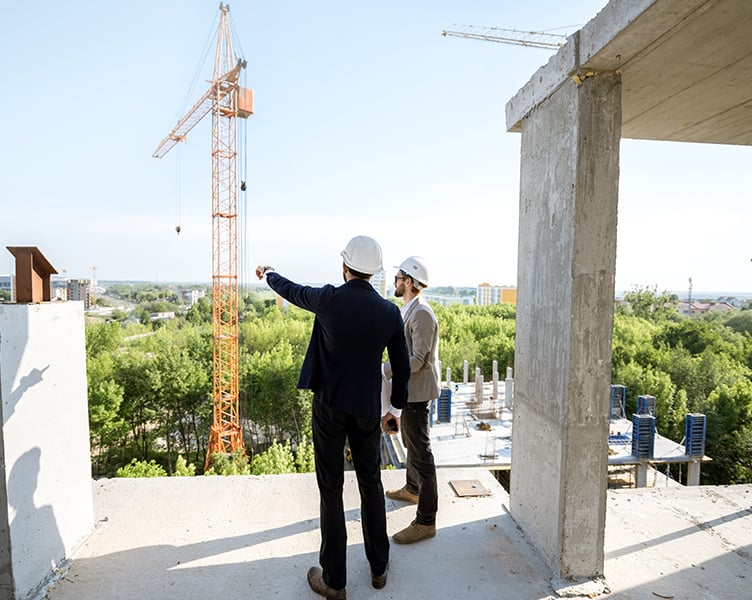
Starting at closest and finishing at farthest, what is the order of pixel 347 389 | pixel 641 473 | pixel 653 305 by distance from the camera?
pixel 347 389 → pixel 641 473 → pixel 653 305

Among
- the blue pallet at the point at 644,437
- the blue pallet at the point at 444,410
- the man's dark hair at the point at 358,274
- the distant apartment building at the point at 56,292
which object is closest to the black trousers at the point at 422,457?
the man's dark hair at the point at 358,274

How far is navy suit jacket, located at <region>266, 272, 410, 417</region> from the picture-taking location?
2.42 meters

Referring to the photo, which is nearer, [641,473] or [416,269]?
[416,269]

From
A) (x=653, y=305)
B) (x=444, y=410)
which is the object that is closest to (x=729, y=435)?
(x=444, y=410)

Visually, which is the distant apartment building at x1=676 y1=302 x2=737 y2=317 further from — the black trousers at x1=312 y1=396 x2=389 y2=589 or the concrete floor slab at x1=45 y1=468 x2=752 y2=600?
the black trousers at x1=312 y1=396 x2=389 y2=589

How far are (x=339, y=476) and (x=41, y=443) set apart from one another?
1731mm

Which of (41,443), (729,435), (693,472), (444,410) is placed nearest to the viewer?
(41,443)

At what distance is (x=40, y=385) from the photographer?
2.64 metres

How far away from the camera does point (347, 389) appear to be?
2430 millimetres

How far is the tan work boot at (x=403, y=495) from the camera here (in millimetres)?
3643

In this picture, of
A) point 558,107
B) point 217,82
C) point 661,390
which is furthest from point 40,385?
point 217,82

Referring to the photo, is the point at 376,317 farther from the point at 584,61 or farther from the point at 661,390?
the point at 661,390

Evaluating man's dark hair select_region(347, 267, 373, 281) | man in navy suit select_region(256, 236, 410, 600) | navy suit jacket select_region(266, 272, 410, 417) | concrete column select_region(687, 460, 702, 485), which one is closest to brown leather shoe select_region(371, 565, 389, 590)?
man in navy suit select_region(256, 236, 410, 600)

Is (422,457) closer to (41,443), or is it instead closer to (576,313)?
(576,313)
